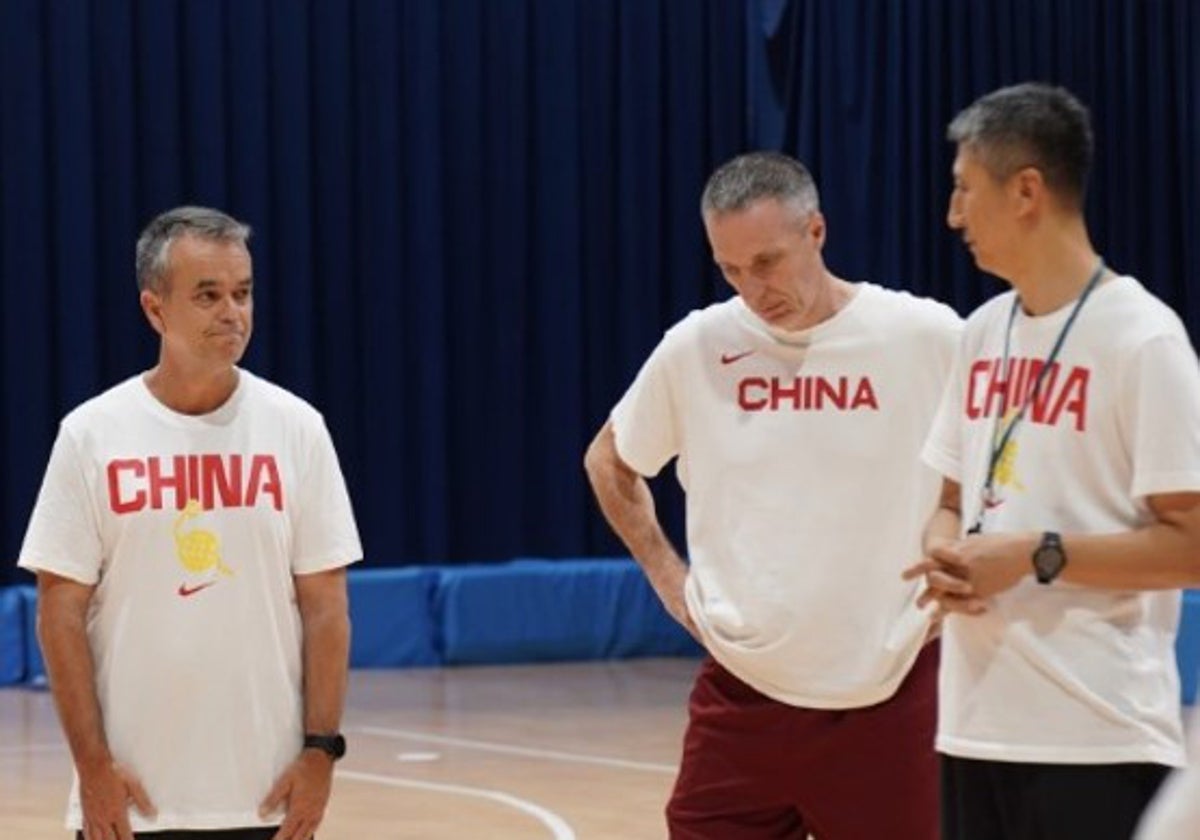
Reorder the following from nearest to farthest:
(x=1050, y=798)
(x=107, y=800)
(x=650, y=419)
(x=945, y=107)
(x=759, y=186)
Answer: (x=1050, y=798) < (x=107, y=800) < (x=759, y=186) < (x=650, y=419) < (x=945, y=107)

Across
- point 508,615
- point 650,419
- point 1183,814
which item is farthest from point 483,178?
point 1183,814

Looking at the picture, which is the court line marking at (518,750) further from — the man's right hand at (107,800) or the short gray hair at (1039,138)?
the short gray hair at (1039,138)

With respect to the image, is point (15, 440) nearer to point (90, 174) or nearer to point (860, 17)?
point (90, 174)

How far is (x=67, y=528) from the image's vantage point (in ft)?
13.8

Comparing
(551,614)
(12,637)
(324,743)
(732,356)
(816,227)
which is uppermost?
(816,227)

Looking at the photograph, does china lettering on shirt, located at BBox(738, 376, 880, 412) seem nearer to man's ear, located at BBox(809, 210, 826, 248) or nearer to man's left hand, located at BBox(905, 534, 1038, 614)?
man's ear, located at BBox(809, 210, 826, 248)

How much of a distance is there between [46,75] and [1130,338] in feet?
31.3

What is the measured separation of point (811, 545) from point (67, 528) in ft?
4.26

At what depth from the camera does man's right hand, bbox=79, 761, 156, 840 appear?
4.17 m

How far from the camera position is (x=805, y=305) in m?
4.57

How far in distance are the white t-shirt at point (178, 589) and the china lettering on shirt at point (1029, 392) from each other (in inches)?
49.9

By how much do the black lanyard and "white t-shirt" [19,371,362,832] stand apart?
128 centimetres

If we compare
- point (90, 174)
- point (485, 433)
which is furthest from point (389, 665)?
point (90, 174)

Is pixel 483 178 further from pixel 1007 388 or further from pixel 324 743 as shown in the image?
pixel 1007 388
